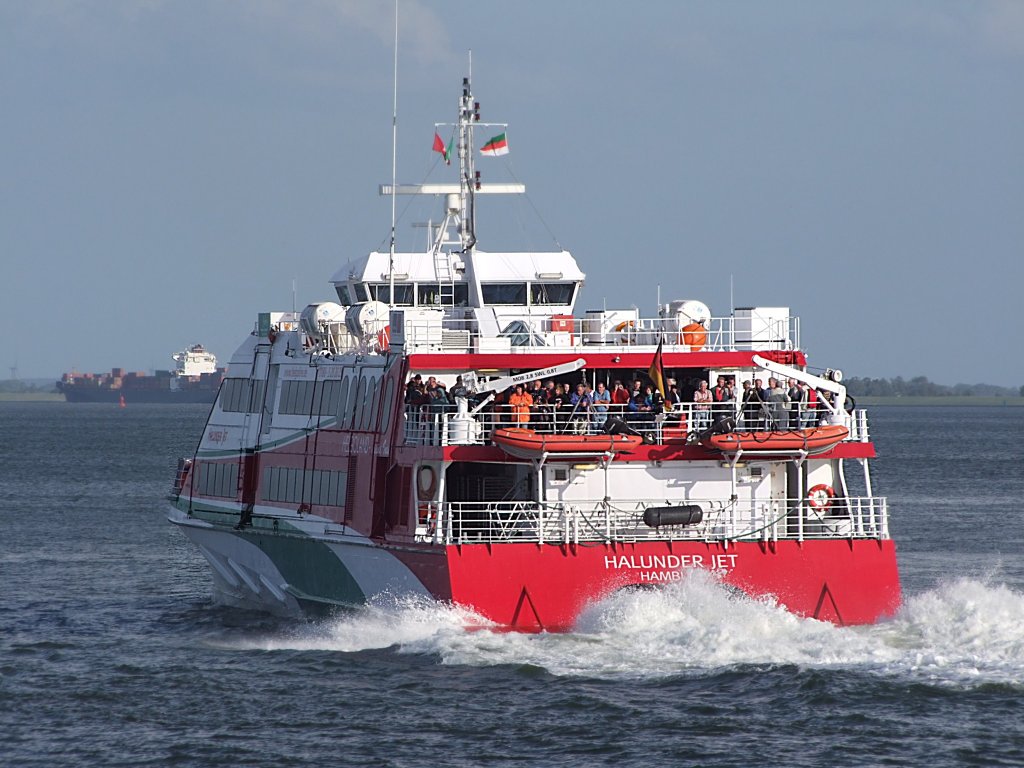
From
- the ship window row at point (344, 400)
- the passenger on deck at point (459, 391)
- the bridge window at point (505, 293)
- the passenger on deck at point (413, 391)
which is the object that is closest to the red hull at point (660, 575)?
the passenger on deck at point (459, 391)

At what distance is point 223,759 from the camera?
22.2m

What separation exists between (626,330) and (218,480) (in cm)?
967

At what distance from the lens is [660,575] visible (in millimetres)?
27047

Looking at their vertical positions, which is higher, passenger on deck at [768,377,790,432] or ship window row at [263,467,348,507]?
passenger on deck at [768,377,790,432]

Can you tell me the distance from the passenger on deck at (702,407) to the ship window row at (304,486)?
6.12 m

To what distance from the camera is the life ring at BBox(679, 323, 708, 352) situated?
99.6 ft

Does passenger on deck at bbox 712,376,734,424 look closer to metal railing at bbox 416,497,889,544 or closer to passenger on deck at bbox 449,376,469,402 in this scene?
metal railing at bbox 416,497,889,544

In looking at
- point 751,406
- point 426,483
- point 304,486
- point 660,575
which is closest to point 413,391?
point 426,483

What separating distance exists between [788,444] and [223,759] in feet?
33.7

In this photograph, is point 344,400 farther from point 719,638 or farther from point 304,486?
point 719,638

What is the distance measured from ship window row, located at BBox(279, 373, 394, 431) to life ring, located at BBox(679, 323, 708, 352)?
501 cm

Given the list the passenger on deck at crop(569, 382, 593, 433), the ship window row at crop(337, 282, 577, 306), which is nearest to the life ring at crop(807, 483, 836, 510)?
the passenger on deck at crop(569, 382, 593, 433)

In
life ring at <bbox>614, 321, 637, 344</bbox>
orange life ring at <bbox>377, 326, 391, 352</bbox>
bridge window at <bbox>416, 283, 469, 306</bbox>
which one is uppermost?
bridge window at <bbox>416, 283, 469, 306</bbox>

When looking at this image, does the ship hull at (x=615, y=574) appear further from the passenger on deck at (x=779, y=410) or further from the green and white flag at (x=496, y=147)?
the green and white flag at (x=496, y=147)
